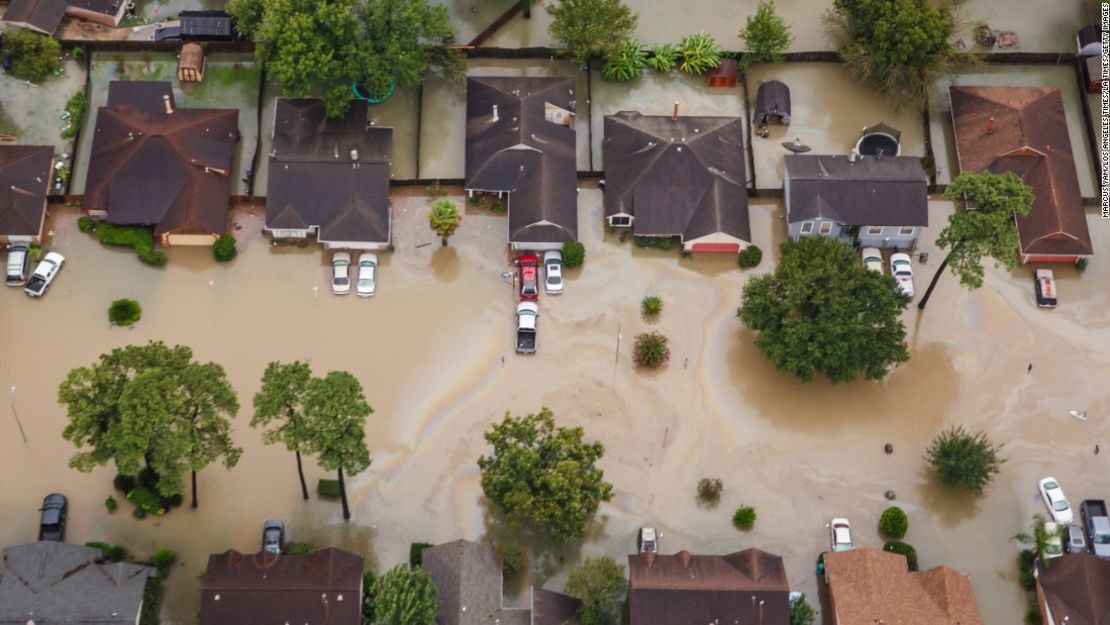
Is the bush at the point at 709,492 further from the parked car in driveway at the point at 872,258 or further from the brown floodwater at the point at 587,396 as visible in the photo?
the parked car in driveway at the point at 872,258

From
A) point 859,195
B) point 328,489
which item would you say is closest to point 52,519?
point 328,489

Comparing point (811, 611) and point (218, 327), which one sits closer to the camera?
point (811, 611)

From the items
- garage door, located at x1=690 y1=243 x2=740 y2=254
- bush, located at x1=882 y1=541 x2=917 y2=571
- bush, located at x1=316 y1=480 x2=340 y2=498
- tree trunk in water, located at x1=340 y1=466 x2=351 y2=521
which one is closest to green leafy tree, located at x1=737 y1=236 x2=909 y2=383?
garage door, located at x1=690 y1=243 x2=740 y2=254

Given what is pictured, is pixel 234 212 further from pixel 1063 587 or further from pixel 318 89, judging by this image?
pixel 1063 587

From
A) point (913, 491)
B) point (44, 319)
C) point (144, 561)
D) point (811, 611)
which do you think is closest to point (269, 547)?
point (144, 561)

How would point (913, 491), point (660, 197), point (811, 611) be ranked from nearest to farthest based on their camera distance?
1. point (811, 611)
2. point (913, 491)
3. point (660, 197)

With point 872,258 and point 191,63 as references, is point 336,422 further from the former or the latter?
point 872,258
